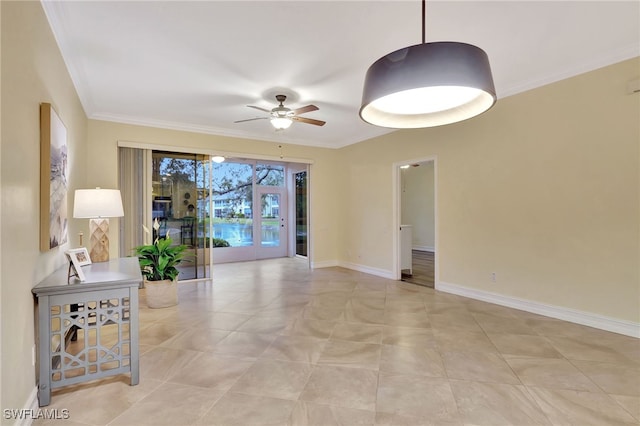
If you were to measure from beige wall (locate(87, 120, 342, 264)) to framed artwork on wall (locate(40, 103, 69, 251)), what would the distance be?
2.43 m

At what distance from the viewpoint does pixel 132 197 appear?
5.05 metres

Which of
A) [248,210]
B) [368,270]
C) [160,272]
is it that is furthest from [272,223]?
[160,272]

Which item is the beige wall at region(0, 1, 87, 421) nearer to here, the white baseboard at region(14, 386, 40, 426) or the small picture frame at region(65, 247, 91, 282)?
the white baseboard at region(14, 386, 40, 426)

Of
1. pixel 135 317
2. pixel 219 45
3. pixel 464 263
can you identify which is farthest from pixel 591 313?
pixel 219 45

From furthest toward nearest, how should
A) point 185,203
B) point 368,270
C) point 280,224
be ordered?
1. point 280,224
2. point 368,270
3. point 185,203

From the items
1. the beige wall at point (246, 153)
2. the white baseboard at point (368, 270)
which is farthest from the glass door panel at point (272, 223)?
the white baseboard at point (368, 270)

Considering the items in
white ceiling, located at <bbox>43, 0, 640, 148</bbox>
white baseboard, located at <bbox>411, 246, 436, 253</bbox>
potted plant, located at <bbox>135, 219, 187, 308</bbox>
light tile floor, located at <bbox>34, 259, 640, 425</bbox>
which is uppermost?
white ceiling, located at <bbox>43, 0, 640, 148</bbox>

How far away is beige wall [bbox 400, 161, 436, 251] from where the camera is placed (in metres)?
9.49

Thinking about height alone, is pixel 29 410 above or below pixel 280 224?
below

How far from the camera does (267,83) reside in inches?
145

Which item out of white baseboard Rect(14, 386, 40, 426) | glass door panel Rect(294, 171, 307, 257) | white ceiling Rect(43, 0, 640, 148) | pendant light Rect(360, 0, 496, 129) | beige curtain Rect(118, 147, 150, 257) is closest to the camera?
pendant light Rect(360, 0, 496, 129)

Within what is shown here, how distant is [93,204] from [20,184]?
4.61 ft

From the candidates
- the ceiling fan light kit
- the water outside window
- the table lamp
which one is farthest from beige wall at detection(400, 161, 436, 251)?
the table lamp

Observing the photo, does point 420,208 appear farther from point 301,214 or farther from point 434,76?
point 434,76
